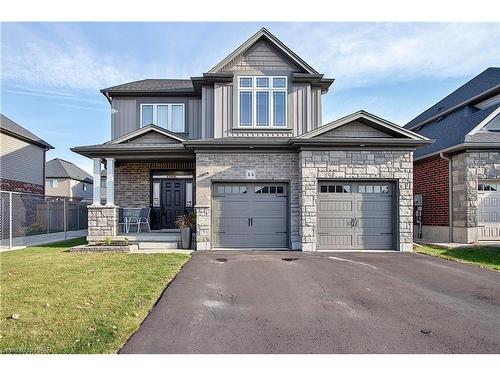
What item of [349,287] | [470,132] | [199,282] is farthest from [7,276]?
[470,132]

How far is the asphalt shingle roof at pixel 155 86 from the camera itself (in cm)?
1448

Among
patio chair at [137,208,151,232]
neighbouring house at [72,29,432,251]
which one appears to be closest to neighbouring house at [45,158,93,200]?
patio chair at [137,208,151,232]

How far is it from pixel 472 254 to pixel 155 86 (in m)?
14.5

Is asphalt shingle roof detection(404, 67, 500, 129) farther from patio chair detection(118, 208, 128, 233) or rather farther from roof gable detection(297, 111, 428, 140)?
patio chair detection(118, 208, 128, 233)

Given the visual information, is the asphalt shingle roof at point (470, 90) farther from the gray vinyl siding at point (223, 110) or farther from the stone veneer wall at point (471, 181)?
the gray vinyl siding at point (223, 110)

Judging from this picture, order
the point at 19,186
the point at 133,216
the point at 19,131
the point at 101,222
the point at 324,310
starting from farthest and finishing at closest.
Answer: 1. the point at 19,131
2. the point at 19,186
3. the point at 133,216
4. the point at 101,222
5. the point at 324,310

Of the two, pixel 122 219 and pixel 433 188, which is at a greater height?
pixel 433 188

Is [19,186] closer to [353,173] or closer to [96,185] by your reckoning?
[96,185]

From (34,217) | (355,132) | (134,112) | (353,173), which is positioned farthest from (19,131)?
(353,173)

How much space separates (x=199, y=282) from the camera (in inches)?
272

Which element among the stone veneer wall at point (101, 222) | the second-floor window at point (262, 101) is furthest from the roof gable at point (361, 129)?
the stone veneer wall at point (101, 222)

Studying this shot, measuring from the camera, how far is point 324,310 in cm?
523

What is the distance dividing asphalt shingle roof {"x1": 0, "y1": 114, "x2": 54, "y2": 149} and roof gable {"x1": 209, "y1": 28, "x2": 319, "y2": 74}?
1403cm

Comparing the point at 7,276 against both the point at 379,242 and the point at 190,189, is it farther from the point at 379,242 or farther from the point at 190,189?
the point at 379,242
